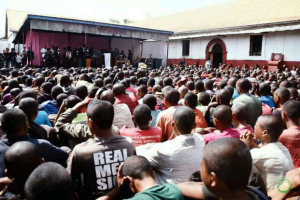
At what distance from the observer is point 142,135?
2947mm

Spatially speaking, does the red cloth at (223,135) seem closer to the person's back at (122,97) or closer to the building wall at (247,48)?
the person's back at (122,97)

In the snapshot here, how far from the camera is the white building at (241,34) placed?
637 inches

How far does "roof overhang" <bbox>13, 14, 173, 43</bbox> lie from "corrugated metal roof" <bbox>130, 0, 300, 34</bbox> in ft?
16.0

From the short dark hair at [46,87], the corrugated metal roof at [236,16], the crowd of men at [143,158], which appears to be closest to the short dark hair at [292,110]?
the crowd of men at [143,158]

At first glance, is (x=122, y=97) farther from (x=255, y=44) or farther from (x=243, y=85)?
(x=255, y=44)

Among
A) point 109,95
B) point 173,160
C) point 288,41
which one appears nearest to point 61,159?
point 173,160

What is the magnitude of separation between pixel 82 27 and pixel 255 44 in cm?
1084

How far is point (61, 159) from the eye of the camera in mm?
2365

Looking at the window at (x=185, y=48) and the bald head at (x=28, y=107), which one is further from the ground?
the window at (x=185, y=48)

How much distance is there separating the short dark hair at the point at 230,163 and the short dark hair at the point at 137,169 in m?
0.42

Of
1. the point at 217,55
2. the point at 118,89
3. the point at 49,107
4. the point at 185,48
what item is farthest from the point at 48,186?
the point at 185,48

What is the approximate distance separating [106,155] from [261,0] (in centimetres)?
2249

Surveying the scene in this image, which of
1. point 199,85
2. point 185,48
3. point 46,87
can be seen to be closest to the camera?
point 46,87

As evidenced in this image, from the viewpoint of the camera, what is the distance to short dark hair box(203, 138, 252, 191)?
1.44 meters
